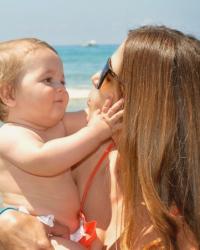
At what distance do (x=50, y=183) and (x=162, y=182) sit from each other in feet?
1.82

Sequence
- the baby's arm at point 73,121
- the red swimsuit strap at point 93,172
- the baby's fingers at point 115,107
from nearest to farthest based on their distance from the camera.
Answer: the baby's fingers at point 115,107 → the red swimsuit strap at point 93,172 → the baby's arm at point 73,121

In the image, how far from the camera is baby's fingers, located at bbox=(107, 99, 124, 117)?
2.26 meters

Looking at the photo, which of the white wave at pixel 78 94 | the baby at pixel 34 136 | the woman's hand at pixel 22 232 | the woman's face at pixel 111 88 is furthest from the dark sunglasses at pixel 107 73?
the white wave at pixel 78 94

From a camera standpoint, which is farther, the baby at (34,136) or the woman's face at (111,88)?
the baby at (34,136)

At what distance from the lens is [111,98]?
7.55 ft

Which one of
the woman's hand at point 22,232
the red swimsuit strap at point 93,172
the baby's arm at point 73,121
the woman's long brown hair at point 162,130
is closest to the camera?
the woman's long brown hair at point 162,130

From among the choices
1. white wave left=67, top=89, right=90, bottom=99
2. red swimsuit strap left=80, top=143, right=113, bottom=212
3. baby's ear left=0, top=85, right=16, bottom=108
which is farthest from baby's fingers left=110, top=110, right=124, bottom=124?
white wave left=67, top=89, right=90, bottom=99

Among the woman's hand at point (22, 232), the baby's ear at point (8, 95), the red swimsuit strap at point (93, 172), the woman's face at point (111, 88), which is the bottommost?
the woman's hand at point (22, 232)

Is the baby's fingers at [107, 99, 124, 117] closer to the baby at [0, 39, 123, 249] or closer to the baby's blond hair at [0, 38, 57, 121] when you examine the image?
the baby at [0, 39, 123, 249]

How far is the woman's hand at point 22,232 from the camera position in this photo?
7.75ft

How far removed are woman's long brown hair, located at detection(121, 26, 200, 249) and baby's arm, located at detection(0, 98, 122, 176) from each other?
12 cm

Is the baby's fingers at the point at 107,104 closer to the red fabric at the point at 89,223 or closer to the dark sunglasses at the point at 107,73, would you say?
the dark sunglasses at the point at 107,73

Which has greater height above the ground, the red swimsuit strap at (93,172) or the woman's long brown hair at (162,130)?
the woman's long brown hair at (162,130)

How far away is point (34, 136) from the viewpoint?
98.0 inches
